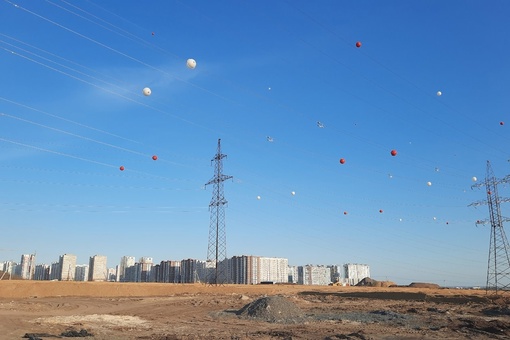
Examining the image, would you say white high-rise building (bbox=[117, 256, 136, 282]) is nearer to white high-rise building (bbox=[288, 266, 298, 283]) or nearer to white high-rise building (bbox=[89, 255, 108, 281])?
white high-rise building (bbox=[89, 255, 108, 281])

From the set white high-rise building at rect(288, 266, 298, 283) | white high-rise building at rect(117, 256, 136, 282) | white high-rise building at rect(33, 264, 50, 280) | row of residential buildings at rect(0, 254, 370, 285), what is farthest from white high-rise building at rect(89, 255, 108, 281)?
white high-rise building at rect(288, 266, 298, 283)

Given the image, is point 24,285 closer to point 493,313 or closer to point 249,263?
point 493,313

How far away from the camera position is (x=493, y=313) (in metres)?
27.8

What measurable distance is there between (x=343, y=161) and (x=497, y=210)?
98.7ft

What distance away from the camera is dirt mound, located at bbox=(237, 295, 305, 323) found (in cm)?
2339

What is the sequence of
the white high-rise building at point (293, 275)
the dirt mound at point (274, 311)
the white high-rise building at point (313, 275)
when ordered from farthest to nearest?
the white high-rise building at point (293, 275) < the white high-rise building at point (313, 275) < the dirt mound at point (274, 311)

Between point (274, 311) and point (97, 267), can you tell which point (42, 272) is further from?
point (274, 311)

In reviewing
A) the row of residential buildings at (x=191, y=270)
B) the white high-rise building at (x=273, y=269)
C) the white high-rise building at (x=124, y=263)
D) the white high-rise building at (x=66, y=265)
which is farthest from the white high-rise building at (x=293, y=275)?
the white high-rise building at (x=66, y=265)

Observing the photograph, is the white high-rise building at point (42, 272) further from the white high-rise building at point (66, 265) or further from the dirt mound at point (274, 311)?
the dirt mound at point (274, 311)

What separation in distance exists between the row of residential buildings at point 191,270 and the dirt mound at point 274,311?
74.1 metres

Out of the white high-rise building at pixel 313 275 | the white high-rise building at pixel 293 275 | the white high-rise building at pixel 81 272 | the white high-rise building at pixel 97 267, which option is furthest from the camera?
the white high-rise building at pixel 293 275

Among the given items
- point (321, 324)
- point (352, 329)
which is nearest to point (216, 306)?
point (321, 324)

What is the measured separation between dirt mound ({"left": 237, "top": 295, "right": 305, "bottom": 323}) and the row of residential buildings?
243 ft

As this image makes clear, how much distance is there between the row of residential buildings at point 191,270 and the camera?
11156cm
